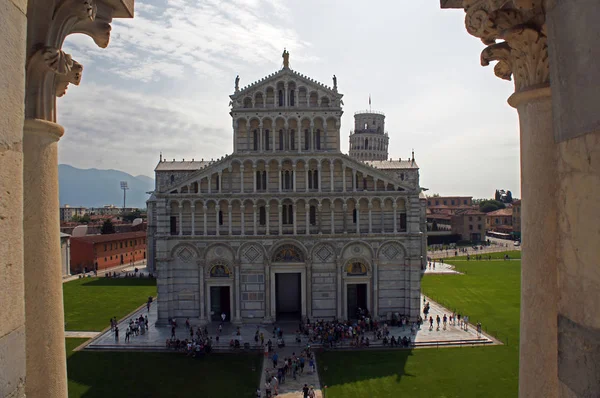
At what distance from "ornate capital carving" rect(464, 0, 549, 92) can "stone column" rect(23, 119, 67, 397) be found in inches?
182

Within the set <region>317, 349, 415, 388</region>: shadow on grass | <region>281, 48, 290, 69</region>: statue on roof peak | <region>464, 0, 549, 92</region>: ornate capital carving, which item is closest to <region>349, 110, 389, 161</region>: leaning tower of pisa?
<region>281, 48, 290, 69</region>: statue on roof peak

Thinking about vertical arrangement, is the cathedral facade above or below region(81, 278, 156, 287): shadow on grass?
above

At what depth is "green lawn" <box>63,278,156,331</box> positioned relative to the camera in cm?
3394

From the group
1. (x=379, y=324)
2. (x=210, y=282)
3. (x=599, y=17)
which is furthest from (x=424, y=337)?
(x=599, y=17)

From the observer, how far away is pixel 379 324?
3181 cm

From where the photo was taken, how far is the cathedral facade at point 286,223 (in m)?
32.3

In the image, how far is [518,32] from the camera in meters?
4.64

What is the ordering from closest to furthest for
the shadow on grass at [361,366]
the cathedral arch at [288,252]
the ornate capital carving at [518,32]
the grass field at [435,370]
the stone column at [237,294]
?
the ornate capital carving at [518,32]
the grass field at [435,370]
the shadow on grass at [361,366]
the stone column at [237,294]
the cathedral arch at [288,252]

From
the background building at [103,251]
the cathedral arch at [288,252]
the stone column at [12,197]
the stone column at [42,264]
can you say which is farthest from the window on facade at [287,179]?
the background building at [103,251]

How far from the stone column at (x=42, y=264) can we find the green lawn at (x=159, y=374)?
18.1m

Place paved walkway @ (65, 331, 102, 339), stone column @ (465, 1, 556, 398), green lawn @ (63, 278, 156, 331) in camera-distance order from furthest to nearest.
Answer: green lawn @ (63, 278, 156, 331), paved walkway @ (65, 331, 102, 339), stone column @ (465, 1, 556, 398)

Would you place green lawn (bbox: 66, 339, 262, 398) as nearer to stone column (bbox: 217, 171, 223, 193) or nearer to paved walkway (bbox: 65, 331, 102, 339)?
paved walkway (bbox: 65, 331, 102, 339)

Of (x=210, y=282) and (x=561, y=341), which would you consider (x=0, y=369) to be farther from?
(x=210, y=282)

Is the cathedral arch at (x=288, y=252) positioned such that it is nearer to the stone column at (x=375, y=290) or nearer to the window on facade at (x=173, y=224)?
the stone column at (x=375, y=290)
